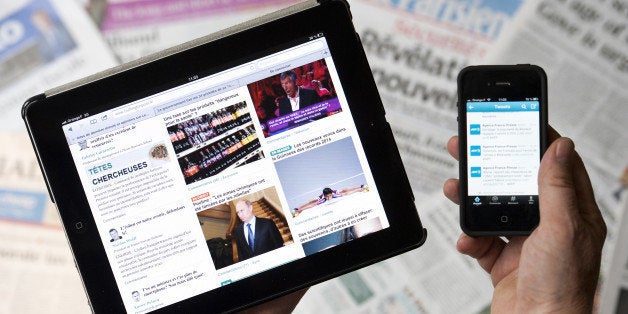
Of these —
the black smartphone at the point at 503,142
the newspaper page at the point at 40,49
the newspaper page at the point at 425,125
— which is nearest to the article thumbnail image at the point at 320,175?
the black smartphone at the point at 503,142

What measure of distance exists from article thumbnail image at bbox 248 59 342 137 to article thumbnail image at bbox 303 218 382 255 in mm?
106

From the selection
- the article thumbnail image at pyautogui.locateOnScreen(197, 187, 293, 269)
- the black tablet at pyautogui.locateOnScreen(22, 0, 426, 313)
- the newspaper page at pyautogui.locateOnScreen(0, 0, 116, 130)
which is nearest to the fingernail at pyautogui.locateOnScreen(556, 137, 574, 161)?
the black tablet at pyautogui.locateOnScreen(22, 0, 426, 313)

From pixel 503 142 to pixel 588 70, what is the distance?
325 millimetres

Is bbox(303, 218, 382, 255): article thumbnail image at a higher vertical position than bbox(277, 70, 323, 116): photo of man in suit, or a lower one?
lower

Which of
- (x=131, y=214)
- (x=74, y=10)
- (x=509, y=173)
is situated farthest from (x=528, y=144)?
(x=74, y=10)

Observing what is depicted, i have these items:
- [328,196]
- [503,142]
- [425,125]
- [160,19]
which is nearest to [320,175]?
[328,196]

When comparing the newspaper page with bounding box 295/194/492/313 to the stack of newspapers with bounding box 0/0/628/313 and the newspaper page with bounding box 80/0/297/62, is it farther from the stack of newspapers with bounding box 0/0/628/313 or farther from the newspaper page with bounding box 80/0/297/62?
the newspaper page with bounding box 80/0/297/62

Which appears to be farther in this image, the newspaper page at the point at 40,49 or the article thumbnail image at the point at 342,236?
the newspaper page at the point at 40,49

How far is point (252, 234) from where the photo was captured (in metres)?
0.52

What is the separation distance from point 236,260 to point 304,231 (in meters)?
0.07

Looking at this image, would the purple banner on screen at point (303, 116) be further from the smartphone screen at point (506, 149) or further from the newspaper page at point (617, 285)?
the newspaper page at point (617, 285)

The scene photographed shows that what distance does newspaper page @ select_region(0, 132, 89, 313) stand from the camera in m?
0.77

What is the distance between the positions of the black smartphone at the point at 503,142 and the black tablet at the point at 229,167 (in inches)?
3.1

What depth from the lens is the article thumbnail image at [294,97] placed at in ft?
1.67
